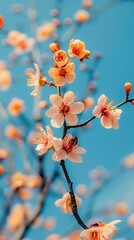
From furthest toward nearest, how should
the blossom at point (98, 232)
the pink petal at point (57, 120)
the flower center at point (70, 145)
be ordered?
the pink petal at point (57, 120) < the flower center at point (70, 145) < the blossom at point (98, 232)

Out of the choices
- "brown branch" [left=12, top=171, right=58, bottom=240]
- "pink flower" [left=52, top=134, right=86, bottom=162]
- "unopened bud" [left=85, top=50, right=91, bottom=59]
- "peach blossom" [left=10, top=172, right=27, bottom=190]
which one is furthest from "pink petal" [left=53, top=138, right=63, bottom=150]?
"peach blossom" [left=10, top=172, right=27, bottom=190]

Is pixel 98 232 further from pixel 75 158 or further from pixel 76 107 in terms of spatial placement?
pixel 76 107

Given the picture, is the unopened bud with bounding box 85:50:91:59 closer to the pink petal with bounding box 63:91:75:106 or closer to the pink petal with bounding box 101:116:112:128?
the pink petal with bounding box 63:91:75:106

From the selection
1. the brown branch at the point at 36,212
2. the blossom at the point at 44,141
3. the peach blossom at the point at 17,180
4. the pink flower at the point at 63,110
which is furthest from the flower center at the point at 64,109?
the peach blossom at the point at 17,180

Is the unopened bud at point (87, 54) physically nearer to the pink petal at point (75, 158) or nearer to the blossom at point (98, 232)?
the pink petal at point (75, 158)

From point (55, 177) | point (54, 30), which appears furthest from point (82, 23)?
point (55, 177)
